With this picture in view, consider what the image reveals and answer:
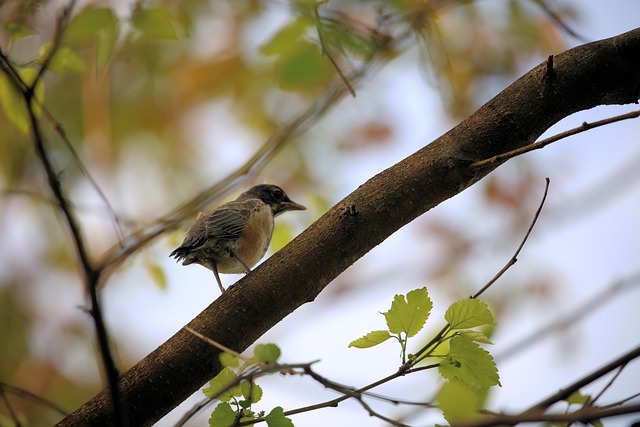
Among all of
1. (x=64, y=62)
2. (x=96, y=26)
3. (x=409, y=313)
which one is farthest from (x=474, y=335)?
(x=64, y=62)

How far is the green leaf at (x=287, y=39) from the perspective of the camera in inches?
94.6

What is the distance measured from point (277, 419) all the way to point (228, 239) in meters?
2.36

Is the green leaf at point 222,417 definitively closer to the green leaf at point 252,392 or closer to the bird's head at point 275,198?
the green leaf at point 252,392

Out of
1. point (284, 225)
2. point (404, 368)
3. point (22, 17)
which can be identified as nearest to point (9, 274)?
Answer: point (284, 225)

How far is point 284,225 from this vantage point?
393 cm

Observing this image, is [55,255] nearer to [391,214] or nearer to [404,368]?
[391,214]

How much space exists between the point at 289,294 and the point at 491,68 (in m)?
4.56

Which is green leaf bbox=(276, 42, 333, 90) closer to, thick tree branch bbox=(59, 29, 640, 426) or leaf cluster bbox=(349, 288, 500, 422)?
thick tree branch bbox=(59, 29, 640, 426)

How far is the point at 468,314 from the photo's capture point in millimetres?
2002

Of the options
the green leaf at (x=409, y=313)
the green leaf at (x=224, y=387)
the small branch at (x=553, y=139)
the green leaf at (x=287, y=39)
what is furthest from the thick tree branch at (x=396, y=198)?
the green leaf at (x=287, y=39)

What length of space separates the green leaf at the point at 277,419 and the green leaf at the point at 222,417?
0.14m

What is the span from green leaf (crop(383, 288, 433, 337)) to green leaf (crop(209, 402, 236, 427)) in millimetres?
591

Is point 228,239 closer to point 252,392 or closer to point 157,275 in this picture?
point 157,275

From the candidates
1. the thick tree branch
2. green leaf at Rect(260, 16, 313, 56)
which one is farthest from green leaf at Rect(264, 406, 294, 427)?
green leaf at Rect(260, 16, 313, 56)
